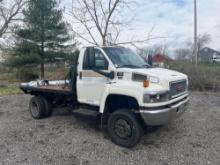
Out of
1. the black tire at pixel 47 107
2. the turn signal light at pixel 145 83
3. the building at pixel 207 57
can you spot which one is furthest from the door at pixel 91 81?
the building at pixel 207 57

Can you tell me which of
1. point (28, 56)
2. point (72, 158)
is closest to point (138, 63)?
point (72, 158)

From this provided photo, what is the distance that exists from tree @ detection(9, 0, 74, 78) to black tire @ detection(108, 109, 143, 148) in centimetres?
1559

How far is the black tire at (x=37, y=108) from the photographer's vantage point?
6926mm

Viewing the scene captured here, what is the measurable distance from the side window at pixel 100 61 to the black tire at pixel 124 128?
105cm

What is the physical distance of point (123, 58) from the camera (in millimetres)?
5195

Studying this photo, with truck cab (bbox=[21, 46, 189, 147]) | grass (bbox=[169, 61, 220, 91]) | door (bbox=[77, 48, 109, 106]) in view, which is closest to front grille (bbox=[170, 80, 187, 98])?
truck cab (bbox=[21, 46, 189, 147])

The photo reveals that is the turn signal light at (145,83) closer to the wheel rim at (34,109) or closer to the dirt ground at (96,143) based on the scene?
the dirt ground at (96,143)

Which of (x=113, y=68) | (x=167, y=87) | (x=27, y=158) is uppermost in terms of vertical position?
(x=113, y=68)

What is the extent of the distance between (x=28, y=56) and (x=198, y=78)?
13603mm

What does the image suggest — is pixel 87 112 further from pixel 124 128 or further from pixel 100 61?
pixel 100 61

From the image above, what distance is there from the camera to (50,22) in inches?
760

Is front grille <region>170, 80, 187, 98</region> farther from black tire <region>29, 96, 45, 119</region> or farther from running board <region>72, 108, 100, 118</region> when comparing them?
black tire <region>29, 96, 45, 119</region>

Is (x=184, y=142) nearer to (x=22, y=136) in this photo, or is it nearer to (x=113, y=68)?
(x=113, y=68)

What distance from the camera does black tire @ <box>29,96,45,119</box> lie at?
273 inches
